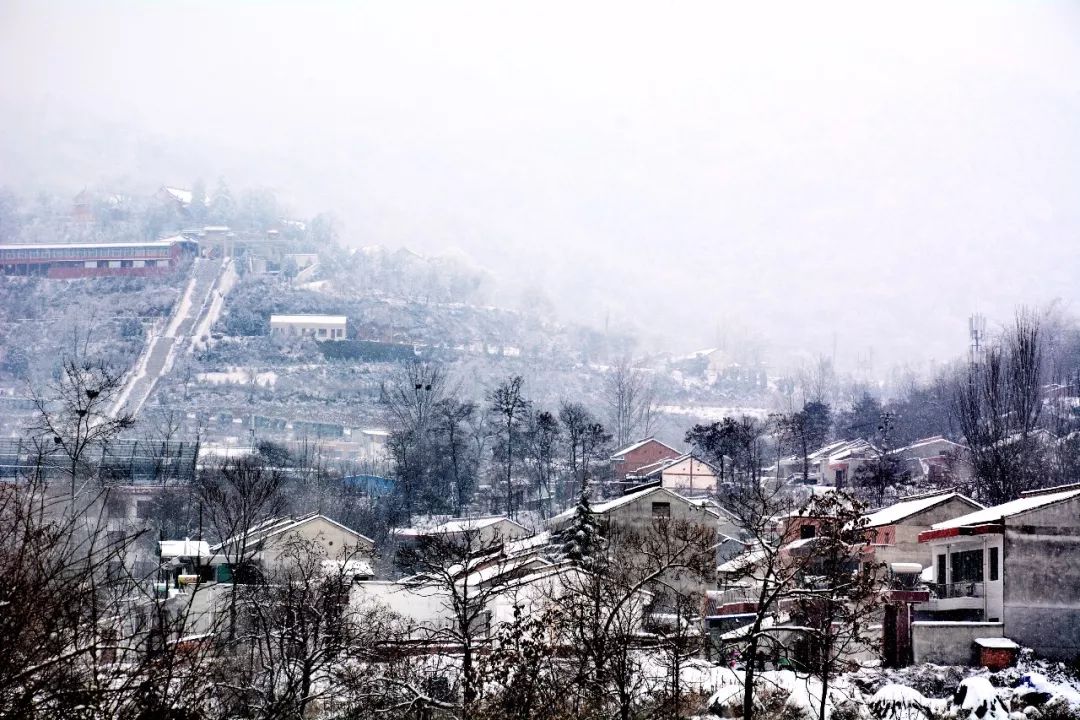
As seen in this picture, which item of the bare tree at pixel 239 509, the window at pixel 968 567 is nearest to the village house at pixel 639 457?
the bare tree at pixel 239 509

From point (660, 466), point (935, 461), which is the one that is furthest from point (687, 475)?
point (935, 461)

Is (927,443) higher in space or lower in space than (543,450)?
higher

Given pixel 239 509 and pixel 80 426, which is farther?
pixel 239 509

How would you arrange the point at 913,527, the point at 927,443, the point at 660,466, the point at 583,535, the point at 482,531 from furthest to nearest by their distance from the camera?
the point at 927,443 → the point at 660,466 → the point at 482,531 → the point at 583,535 → the point at 913,527

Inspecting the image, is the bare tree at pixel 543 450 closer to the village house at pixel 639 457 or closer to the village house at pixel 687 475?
the village house at pixel 639 457

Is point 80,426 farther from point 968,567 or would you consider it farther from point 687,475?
point 687,475

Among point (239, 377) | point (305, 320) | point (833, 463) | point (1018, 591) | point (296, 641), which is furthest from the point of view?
point (305, 320)

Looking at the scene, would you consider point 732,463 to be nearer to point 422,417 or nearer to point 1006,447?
point 1006,447
